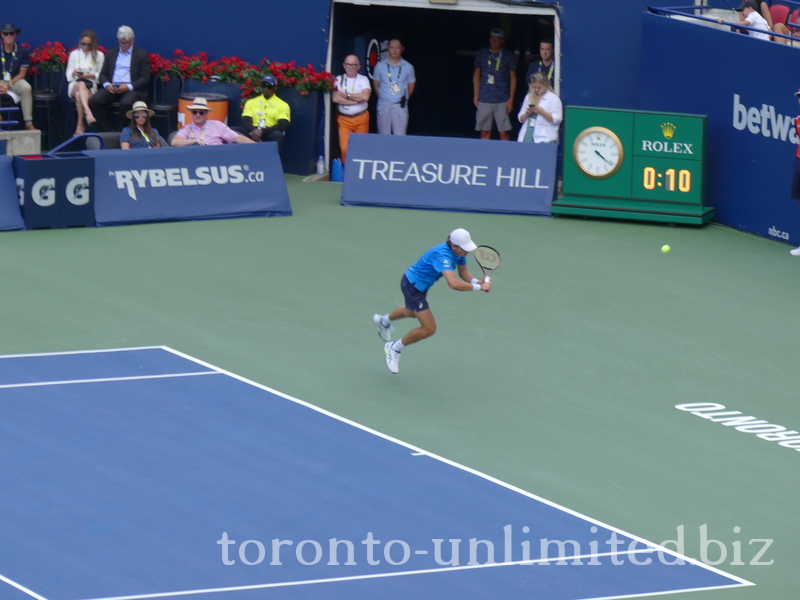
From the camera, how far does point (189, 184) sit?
1883 cm

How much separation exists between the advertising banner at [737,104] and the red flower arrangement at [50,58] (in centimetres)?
1026

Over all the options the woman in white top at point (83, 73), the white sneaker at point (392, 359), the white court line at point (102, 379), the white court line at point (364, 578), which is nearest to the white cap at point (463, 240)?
the white sneaker at point (392, 359)

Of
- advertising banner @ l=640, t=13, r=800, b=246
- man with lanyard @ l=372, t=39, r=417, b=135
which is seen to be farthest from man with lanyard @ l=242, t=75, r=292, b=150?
advertising banner @ l=640, t=13, r=800, b=246

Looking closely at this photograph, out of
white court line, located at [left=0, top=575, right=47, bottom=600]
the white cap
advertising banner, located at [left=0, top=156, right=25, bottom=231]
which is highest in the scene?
the white cap

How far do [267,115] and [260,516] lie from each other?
1329cm

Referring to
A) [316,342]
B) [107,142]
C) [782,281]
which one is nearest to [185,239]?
[107,142]

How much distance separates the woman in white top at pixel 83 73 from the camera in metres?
22.2

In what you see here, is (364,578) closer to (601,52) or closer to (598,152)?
(598,152)

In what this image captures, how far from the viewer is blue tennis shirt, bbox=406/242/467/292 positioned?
12047mm

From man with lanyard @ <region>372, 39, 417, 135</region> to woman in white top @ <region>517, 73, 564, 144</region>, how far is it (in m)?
2.84

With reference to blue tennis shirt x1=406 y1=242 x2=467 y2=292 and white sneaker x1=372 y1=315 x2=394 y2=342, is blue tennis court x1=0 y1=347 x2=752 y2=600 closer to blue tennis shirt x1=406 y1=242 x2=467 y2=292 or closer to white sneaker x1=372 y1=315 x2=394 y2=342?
white sneaker x1=372 y1=315 x2=394 y2=342

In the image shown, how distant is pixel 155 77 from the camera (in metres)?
23.1

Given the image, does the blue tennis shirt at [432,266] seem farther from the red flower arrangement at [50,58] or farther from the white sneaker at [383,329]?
the red flower arrangement at [50,58]

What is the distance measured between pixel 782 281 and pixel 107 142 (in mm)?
10414
